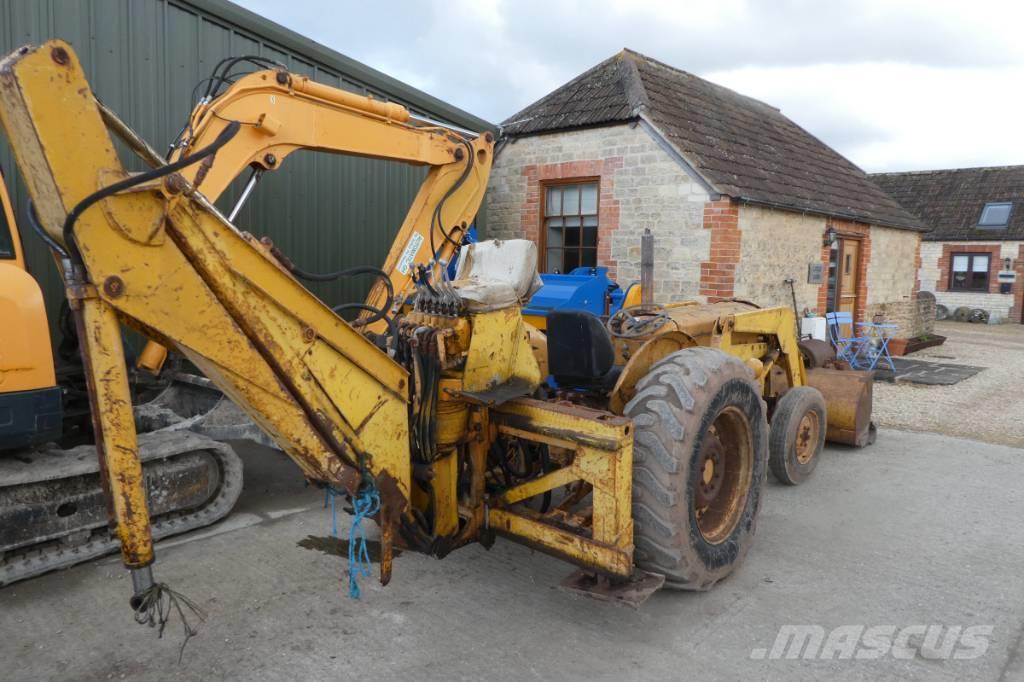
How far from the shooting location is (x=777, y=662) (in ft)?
10.4

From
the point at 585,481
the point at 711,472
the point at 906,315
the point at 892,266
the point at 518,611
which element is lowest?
the point at 518,611

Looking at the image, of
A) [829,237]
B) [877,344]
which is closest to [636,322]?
[829,237]

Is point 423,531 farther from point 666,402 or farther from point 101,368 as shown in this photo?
point 101,368

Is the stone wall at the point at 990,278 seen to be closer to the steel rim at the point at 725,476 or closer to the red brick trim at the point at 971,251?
the red brick trim at the point at 971,251

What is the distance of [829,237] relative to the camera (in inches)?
450

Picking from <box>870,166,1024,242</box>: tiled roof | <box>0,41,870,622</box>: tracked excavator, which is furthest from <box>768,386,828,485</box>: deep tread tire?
<box>870,166,1024,242</box>: tiled roof

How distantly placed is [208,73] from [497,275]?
480 centimetres

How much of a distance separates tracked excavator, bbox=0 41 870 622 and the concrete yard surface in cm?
31

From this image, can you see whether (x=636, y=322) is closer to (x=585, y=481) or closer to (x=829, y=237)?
(x=585, y=481)

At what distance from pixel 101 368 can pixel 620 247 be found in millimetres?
8373

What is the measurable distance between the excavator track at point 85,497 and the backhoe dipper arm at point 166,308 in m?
1.52

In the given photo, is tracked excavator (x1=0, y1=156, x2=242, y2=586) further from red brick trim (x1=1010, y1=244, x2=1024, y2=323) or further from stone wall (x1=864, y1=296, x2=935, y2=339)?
red brick trim (x1=1010, y1=244, x2=1024, y2=323)

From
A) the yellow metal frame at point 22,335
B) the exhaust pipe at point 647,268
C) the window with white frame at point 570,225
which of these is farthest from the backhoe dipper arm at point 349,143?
the window with white frame at point 570,225

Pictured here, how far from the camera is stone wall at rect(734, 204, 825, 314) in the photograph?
941 cm
